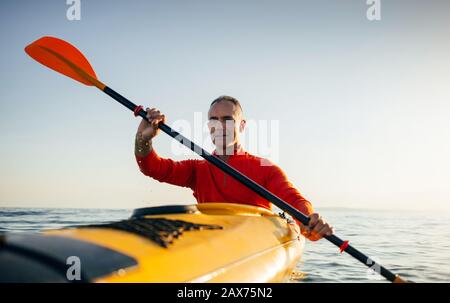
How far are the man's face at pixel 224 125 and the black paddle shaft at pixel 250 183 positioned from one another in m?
0.43

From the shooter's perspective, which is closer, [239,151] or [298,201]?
[298,201]

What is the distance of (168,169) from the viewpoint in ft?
12.7

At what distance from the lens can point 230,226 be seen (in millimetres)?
2377

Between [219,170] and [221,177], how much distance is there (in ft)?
0.26

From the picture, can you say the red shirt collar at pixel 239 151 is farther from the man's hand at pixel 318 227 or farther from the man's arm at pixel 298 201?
the man's hand at pixel 318 227

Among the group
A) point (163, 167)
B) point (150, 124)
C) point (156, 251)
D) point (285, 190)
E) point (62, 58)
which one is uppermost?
point (62, 58)

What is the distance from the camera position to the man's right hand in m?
3.58

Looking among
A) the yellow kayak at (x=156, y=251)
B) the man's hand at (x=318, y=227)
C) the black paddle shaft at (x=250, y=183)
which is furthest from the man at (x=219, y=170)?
the yellow kayak at (x=156, y=251)

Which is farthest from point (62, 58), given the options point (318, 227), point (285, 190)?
point (318, 227)

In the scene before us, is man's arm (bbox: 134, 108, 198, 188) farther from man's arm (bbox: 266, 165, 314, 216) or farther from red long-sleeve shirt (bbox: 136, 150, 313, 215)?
man's arm (bbox: 266, 165, 314, 216)

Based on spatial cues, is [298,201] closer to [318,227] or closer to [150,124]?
[318,227]

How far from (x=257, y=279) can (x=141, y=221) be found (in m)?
0.67
